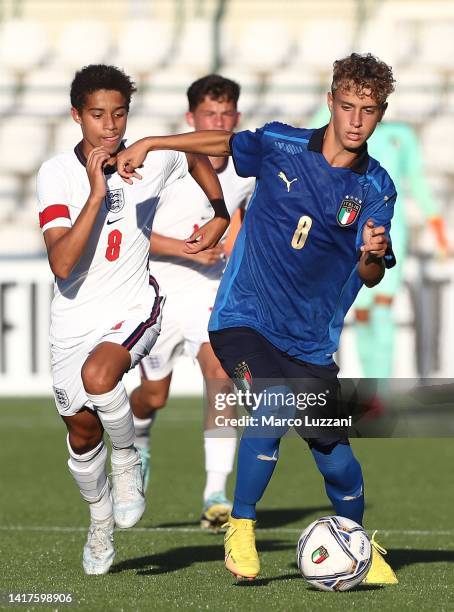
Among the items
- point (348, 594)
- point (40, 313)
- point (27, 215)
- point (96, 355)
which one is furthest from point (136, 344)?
point (27, 215)

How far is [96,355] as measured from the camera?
5.53 metres

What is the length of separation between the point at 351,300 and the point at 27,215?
10.9m

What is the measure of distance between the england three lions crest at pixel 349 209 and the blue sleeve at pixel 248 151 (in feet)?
1.30

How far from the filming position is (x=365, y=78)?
5.23m

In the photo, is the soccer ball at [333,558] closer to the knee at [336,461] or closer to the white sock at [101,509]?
the knee at [336,461]

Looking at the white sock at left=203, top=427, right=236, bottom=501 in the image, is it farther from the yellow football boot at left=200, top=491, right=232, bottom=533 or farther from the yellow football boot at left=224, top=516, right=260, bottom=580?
the yellow football boot at left=224, top=516, right=260, bottom=580

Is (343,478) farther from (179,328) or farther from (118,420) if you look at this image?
(179,328)

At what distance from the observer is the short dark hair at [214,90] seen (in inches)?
299

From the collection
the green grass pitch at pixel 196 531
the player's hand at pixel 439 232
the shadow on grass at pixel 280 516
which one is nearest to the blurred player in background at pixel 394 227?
the player's hand at pixel 439 232

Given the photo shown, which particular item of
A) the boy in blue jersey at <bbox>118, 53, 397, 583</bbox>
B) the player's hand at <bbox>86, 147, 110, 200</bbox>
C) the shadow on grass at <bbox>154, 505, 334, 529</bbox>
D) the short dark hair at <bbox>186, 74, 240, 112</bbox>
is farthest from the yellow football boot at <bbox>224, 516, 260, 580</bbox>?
the short dark hair at <bbox>186, 74, 240, 112</bbox>

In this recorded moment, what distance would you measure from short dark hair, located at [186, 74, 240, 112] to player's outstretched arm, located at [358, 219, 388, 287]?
8.54ft

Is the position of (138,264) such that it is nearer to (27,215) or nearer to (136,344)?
(136,344)

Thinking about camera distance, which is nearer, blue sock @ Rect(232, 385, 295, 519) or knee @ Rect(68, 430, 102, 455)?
blue sock @ Rect(232, 385, 295, 519)

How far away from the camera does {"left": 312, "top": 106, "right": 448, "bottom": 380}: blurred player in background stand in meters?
11.9
